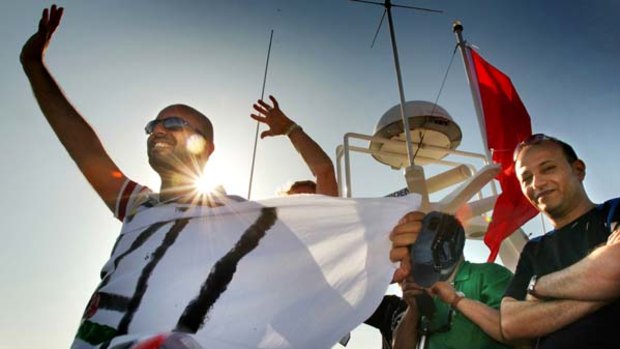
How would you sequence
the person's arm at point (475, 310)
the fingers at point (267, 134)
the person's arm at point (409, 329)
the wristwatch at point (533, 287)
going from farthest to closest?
the person's arm at point (409, 329) < the fingers at point (267, 134) < the person's arm at point (475, 310) < the wristwatch at point (533, 287)

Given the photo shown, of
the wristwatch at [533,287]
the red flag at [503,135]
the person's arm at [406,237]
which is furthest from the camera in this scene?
the red flag at [503,135]

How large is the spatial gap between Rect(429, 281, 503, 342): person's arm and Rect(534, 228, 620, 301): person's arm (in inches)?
16.7

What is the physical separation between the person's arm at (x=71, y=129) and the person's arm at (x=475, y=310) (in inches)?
80.6

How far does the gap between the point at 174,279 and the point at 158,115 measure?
123cm

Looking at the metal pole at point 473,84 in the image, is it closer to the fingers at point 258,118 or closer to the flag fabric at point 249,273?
the fingers at point 258,118

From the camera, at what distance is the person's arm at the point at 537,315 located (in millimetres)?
2068

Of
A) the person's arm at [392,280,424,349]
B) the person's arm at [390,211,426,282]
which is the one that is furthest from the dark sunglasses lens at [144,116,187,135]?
the person's arm at [392,280,424,349]

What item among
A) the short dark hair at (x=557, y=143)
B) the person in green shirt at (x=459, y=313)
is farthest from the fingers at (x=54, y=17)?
the short dark hair at (x=557, y=143)

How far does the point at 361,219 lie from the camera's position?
6.31 feet

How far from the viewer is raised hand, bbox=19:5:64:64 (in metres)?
2.45

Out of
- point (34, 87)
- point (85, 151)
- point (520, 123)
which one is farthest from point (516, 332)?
point (520, 123)

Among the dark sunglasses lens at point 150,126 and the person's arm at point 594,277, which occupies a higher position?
the dark sunglasses lens at point 150,126

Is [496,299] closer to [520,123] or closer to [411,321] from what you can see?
[411,321]

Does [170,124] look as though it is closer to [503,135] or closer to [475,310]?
[475,310]
